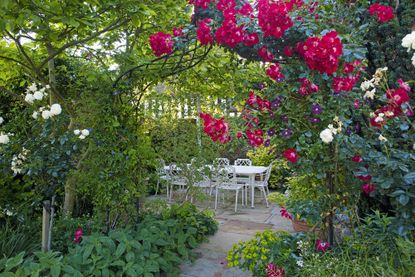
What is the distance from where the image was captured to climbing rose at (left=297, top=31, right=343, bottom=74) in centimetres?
165

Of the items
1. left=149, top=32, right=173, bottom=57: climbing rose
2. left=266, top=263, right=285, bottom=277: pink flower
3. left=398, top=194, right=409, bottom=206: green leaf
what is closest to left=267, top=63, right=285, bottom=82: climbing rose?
left=149, top=32, right=173, bottom=57: climbing rose

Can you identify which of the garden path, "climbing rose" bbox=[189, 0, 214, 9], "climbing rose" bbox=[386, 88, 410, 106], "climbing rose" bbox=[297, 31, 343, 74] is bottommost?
the garden path

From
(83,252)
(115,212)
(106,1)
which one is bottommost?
(83,252)

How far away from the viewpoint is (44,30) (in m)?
2.23

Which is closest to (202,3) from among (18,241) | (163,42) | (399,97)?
(163,42)

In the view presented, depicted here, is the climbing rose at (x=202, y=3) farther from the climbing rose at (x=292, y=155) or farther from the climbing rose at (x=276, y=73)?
the climbing rose at (x=292, y=155)

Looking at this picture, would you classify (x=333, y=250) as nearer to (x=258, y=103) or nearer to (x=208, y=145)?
(x=258, y=103)

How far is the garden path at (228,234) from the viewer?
259cm

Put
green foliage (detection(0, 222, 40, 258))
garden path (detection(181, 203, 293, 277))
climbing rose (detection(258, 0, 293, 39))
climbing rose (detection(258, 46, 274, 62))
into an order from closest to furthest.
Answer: climbing rose (detection(258, 0, 293, 39)) < climbing rose (detection(258, 46, 274, 62)) < green foliage (detection(0, 222, 40, 258)) < garden path (detection(181, 203, 293, 277))

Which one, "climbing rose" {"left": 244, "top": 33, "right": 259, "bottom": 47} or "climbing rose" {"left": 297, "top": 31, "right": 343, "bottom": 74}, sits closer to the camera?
"climbing rose" {"left": 297, "top": 31, "right": 343, "bottom": 74}

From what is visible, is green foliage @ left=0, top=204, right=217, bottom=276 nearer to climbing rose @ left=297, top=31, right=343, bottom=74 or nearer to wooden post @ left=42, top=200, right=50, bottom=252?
wooden post @ left=42, top=200, right=50, bottom=252

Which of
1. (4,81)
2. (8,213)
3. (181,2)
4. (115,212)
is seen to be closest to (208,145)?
(115,212)

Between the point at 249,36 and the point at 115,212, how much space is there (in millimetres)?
1882

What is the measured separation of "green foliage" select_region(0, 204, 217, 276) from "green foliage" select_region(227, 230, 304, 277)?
0.53 m
